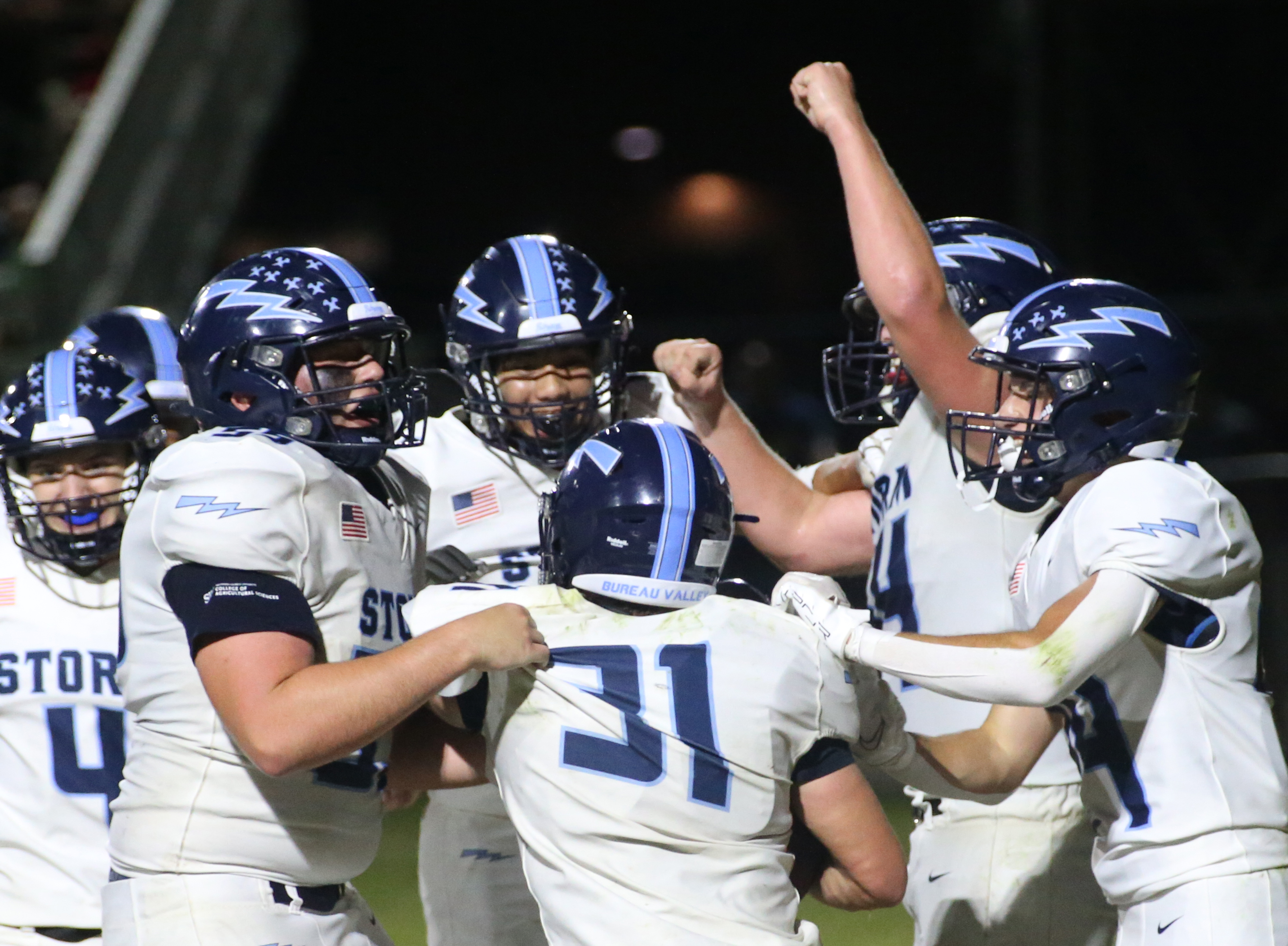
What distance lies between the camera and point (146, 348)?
145 inches

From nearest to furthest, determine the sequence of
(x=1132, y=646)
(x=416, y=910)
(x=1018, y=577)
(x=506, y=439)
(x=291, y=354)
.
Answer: (x=1132, y=646) → (x=291, y=354) → (x=1018, y=577) → (x=506, y=439) → (x=416, y=910)

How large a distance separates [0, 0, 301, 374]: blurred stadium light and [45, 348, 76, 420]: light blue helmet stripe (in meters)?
5.66

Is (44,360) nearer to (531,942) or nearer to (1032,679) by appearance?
(531,942)

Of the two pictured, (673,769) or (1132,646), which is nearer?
(673,769)

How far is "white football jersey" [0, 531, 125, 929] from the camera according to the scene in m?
2.96

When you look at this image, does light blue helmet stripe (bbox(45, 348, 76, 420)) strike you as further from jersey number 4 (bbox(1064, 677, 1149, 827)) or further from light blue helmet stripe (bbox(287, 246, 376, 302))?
jersey number 4 (bbox(1064, 677, 1149, 827))

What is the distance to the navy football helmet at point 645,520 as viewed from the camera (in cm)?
246

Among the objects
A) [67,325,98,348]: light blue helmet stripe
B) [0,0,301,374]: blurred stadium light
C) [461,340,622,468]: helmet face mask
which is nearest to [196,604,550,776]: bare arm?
[461,340,622,468]: helmet face mask

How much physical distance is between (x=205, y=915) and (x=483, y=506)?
1325 millimetres

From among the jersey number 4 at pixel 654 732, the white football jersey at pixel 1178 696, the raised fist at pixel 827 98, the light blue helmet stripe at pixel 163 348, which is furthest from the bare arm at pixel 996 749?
the light blue helmet stripe at pixel 163 348

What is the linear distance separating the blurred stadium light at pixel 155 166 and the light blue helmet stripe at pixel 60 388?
5.66 metres

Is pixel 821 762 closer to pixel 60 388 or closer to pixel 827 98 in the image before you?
pixel 827 98

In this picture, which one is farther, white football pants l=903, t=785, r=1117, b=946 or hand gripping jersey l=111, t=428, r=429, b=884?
white football pants l=903, t=785, r=1117, b=946

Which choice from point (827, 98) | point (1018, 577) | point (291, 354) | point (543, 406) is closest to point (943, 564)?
point (1018, 577)
